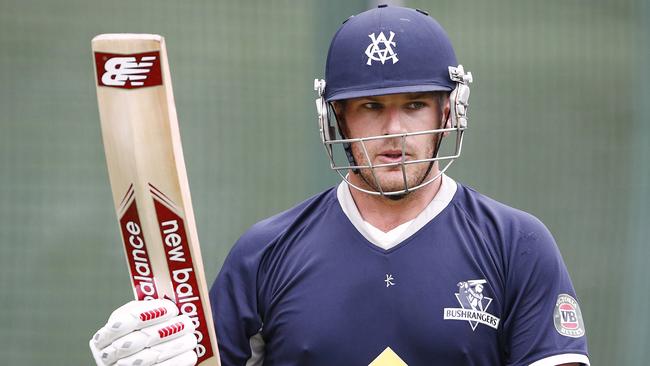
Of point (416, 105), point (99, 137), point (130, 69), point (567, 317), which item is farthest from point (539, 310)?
point (99, 137)

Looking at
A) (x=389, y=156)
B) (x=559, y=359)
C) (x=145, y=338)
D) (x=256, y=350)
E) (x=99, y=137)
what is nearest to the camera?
(x=145, y=338)

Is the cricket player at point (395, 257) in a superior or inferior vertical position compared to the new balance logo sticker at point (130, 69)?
inferior

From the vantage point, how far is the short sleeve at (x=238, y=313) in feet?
9.16

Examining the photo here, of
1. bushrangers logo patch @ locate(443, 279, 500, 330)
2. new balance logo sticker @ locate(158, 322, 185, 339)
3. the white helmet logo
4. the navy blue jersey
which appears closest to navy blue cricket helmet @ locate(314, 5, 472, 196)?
the white helmet logo

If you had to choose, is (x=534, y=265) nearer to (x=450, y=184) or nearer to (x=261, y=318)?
(x=450, y=184)

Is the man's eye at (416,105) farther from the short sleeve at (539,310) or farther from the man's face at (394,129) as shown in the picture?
the short sleeve at (539,310)

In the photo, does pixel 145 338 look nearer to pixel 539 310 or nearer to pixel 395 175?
pixel 395 175

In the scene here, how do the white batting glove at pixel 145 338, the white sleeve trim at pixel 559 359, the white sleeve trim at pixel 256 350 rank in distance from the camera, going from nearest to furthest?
the white batting glove at pixel 145 338 → the white sleeve trim at pixel 559 359 → the white sleeve trim at pixel 256 350

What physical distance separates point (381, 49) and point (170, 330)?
80 cm

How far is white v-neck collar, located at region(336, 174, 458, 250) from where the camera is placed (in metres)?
2.76

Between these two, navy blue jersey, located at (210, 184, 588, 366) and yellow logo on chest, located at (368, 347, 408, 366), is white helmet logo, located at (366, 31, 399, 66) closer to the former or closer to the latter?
navy blue jersey, located at (210, 184, 588, 366)

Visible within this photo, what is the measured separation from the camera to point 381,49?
2832 millimetres

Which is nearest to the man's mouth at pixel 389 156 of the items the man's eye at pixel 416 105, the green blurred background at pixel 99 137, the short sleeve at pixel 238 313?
the man's eye at pixel 416 105

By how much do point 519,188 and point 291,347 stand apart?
1516 mm
